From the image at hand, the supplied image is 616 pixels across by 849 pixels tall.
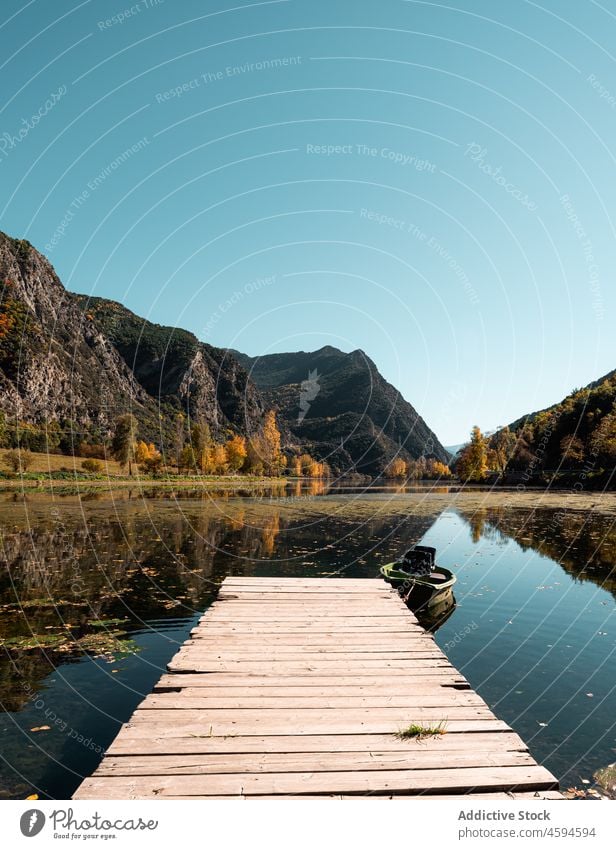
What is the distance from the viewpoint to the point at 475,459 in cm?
13388

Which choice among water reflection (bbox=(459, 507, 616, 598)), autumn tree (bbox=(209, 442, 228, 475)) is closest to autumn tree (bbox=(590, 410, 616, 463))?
water reflection (bbox=(459, 507, 616, 598))

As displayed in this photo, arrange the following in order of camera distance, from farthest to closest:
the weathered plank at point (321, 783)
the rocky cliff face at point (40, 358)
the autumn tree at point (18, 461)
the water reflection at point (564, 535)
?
the rocky cliff face at point (40, 358)
the autumn tree at point (18, 461)
the water reflection at point (564, 535)
the weathered plank at point (321, 783)

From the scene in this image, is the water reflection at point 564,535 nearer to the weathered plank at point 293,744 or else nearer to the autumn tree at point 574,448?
the weathered plank at point 293,744

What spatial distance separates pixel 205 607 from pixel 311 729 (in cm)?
1100

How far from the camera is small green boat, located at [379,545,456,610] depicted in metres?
16.9

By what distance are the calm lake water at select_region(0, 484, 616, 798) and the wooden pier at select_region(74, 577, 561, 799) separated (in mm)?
2053

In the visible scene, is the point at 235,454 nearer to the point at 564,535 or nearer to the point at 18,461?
the point at 18,461

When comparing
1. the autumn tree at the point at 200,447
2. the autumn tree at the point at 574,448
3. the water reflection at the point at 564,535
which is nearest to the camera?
the water reflection at the point at 564,535

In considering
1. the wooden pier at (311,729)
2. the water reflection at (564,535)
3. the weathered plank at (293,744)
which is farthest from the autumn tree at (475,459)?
the weathered plank at (293,744)

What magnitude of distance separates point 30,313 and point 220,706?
173 meters

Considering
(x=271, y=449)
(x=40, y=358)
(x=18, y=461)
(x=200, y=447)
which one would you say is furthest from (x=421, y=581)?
(x=40, y=358)

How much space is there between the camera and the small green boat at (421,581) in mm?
16861

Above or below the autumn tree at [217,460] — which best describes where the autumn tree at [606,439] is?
above

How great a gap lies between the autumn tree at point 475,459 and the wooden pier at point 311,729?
126132 mm
